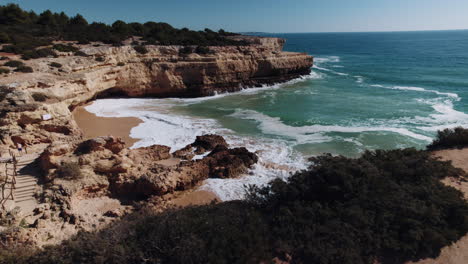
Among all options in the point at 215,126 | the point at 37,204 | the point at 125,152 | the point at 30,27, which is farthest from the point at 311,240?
the point at 30,27

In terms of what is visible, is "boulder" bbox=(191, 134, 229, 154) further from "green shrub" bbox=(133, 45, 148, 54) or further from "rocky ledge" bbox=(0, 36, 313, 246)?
"green shrub" bbox=(133, 45, 148, 54)

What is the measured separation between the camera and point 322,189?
696 cm

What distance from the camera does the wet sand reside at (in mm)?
15489

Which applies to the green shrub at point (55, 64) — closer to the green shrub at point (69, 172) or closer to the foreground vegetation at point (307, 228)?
the green shrub at point (69, 172)

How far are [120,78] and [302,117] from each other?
1585 cm

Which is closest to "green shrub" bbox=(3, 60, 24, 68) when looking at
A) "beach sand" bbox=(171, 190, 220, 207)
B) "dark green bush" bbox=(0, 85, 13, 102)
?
"dark green bush" bbox=(0, 85, 13, 102)

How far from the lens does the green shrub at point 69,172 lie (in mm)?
8742

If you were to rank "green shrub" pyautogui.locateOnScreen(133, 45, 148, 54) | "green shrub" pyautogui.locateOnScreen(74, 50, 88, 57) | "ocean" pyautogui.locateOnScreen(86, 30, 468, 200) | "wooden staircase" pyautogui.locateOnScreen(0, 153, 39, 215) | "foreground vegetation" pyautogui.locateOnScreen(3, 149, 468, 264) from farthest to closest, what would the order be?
1. "green shrub" pyautogui.locateOnScreen(133, 45, 148, 54)
2. "green shrub" pyautogui.locateOnScreen(74, 50, 88, 57)
3. "ocean" pyautogui.locateOnScreen(86, 30, 468, 200)
4. "wooden staircase" pyautogui.locateOnScreen(0, 153, 39, 215)
5. "foreground vegetation" pyautogui.locateOnScreen(3, 149, 468, 264)

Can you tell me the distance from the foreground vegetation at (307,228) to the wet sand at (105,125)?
9.88 meters

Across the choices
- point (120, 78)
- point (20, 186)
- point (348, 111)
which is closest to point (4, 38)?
point (120, 78)

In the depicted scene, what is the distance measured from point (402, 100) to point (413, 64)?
2727cm

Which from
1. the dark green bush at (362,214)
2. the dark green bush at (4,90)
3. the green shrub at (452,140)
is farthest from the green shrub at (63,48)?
the green shrub at (452,140)

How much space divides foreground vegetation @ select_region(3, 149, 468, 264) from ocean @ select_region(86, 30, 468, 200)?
12.9 feet

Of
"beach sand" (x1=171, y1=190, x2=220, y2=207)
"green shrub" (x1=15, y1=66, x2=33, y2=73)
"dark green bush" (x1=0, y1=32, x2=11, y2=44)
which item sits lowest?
"beach sand" (x1=171, y1=190, x2=220, y2=207)
